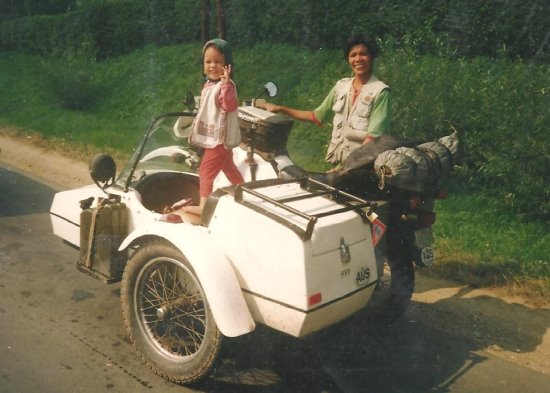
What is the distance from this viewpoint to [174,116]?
4.71m

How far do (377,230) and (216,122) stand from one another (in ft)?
4.31

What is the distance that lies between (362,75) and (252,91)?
31.9 ft

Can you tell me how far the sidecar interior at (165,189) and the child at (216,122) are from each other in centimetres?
53

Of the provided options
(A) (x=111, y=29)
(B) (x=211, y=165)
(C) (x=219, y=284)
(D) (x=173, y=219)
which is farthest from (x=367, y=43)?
(A) (x=111, y=29)

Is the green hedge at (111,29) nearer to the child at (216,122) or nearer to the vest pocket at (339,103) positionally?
the vest pocket at (339,103)

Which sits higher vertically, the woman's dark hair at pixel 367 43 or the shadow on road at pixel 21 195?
the woman's dark hair at pixel 367 43

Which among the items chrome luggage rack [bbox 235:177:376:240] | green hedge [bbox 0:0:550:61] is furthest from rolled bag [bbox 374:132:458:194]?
green hedge [bbox 0:0:550:61]

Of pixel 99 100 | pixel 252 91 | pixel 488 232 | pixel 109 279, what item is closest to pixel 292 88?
pixel 252 91

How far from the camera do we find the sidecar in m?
3.44

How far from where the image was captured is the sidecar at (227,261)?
11.3ft

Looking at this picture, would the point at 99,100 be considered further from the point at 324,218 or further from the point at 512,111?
the point at 324,218

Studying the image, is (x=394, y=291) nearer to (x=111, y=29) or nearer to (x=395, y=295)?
(x=395, y=295)

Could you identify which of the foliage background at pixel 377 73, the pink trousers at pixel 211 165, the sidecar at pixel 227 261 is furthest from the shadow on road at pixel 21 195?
the pink trousers at pixel 211 165

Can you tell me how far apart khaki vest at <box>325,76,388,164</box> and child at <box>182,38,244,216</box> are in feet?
3.36
